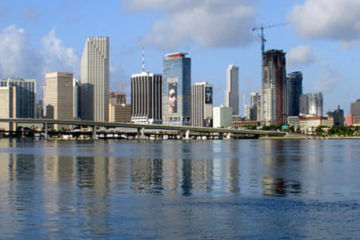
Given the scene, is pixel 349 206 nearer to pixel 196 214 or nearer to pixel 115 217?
pixel 196 214

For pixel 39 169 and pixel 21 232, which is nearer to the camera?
pixel 21 232

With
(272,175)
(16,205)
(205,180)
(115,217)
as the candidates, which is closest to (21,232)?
(115,217)

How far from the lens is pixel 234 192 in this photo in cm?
4475

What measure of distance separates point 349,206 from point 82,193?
19.1 m

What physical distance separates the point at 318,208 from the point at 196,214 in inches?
313

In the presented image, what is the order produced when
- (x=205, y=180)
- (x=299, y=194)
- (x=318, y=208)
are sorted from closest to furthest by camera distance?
(x=318, y=208), (x=299, y=194), (x=205, y=180)

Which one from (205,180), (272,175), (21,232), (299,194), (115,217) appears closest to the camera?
(21,232)

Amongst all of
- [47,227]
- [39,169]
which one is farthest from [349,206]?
[39,169]

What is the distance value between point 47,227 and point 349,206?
18.8 meters

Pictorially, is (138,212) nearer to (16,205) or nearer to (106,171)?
(16,205)

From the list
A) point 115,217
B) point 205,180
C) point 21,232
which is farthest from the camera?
point 205,180

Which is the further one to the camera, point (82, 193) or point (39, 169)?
point (39, 169)

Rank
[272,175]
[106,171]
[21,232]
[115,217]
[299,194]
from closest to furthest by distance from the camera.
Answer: [21,232] < [115,217] < [299,194] < [272,175] < [106,171]

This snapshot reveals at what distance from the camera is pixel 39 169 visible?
68125mm
